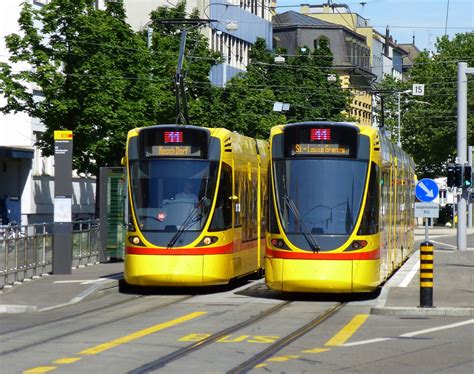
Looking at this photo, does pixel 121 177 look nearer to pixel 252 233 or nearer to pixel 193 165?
pixel 252 233

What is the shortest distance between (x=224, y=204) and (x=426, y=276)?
5.32 m

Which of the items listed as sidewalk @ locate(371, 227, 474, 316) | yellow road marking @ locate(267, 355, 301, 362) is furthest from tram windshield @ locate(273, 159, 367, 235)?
yellow road marking @ locate(267, 355, 301, 362)

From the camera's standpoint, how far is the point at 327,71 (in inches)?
3324

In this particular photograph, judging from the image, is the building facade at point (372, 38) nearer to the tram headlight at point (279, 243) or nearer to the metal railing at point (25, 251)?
the metal railing at point (25, 251)

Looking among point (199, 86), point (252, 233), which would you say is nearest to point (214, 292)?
point (252, 233)

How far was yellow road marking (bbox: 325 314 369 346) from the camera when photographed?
16.2 metres

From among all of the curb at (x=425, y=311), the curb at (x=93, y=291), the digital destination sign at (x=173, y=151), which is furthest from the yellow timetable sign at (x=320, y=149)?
the curb at (x=93, y=291)

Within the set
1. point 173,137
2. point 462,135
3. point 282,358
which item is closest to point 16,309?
point 173,137

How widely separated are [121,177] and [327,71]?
2029 inches

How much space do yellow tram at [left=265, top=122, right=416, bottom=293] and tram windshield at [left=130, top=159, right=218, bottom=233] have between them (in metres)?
1.65

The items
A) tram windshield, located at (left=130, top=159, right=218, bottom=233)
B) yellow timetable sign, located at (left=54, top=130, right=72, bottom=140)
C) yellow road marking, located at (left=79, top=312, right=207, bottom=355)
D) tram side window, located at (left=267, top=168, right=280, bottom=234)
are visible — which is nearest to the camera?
yellow road marking, located at (left=79, top=312, right=207, bottom=355)

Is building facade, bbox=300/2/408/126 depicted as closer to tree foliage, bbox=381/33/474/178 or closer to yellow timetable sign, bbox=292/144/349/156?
tree foliage, bbox=381/33/474/178

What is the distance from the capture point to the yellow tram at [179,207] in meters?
24.1

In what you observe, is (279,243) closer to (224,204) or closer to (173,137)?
(224,204)
